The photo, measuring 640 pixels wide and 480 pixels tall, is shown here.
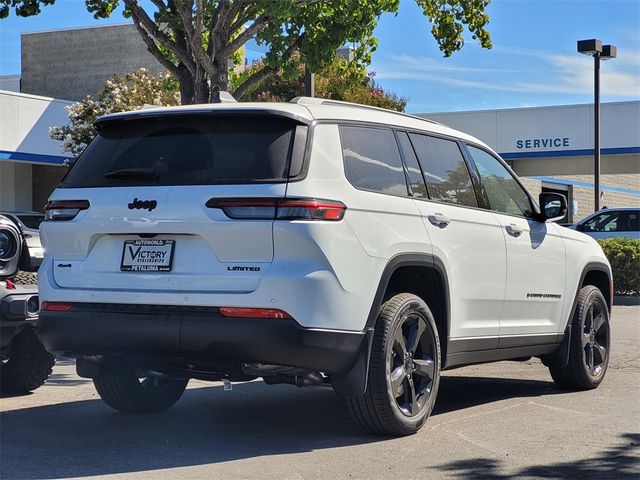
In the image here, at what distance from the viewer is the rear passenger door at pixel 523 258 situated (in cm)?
777

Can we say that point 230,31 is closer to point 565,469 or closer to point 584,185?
point 565,469

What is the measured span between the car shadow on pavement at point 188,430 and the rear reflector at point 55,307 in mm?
821

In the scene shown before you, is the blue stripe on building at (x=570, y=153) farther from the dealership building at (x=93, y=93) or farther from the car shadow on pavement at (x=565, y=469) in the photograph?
the car shadow on pavement at (x=565, y=469)

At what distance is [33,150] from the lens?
29828mm

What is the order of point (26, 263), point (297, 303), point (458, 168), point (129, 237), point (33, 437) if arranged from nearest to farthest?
point (297, 303)
point (129, 237)
point (33, 437)
point (458, 168)
point (26, 263)

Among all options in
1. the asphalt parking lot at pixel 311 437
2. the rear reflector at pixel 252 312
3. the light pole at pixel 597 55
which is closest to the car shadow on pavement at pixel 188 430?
the asphalt parking lot at pixel 311 437

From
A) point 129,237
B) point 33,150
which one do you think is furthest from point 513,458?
point 33,150

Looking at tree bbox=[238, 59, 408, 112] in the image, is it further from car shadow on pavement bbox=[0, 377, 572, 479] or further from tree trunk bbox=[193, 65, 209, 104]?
car shadow on pavement bbox=[0, 377, 572, 479]

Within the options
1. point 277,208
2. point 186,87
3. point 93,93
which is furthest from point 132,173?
point 93,93

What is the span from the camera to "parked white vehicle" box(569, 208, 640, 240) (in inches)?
1017

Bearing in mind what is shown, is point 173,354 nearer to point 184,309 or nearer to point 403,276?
point 184,309

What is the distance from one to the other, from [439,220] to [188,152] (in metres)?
1.71

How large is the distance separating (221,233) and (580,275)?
13.0 ft

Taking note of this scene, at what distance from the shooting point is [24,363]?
27.9ft
